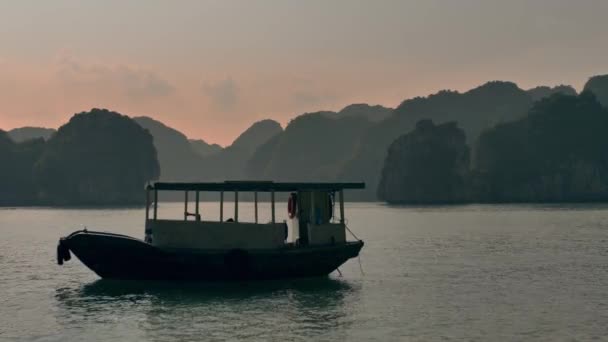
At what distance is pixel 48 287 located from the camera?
2775 cm

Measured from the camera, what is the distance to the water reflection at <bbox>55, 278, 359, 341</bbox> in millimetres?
18234

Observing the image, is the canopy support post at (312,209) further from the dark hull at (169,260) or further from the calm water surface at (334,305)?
the calm water surface at (334,305)

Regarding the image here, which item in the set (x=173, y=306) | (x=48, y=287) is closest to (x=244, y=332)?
(x=173, y=306)

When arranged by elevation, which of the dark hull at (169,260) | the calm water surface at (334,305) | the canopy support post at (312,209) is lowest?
the calm water surface at (334,305)

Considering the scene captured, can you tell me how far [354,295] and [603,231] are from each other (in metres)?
51.8

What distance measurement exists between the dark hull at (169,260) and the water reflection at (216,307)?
23.4 inches

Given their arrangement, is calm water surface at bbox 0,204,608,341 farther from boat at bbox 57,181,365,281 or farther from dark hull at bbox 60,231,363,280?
boat at bbox 57,181,365,281

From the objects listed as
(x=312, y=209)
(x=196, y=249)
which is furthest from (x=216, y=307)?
(x=312, y=209)

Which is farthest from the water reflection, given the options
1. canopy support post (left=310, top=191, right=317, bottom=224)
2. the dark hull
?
canopy support post (left=310, top=191, right=317, bottom=224)

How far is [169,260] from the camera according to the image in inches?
977

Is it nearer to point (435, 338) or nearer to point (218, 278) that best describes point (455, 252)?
point (218, 278)

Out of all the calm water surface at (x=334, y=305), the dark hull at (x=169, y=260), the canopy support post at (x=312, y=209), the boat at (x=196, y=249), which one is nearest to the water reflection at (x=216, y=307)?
the calm water surface at (x=334, y=305)

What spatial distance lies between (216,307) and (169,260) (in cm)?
423

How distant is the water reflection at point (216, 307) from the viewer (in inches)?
718
